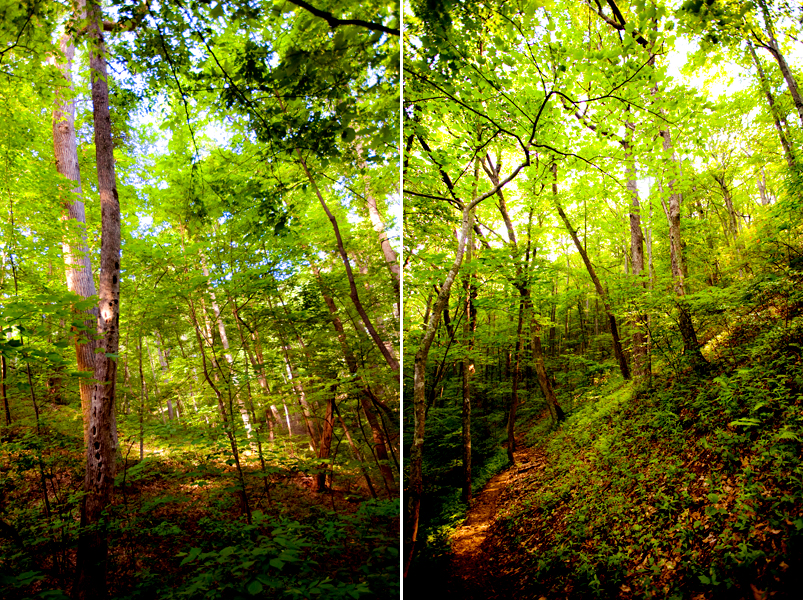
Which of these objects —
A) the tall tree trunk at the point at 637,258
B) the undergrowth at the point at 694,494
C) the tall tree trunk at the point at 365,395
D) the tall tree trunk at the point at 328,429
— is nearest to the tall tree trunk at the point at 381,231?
the tall tree trunk at the point at 365,395

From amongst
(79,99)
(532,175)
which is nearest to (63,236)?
(79,99)

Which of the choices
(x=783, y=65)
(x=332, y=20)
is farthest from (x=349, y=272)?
(x=783, y=65)

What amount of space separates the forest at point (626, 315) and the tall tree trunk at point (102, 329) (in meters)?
1.39

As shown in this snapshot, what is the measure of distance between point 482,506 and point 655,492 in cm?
150

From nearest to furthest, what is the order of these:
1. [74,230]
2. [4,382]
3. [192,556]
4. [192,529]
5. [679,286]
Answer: [192,556], [192,529], [4,382], [74,230], [679,286]

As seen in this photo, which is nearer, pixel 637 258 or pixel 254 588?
pixel 254 588

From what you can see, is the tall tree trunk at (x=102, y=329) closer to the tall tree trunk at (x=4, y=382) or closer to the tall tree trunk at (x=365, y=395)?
the tall tree trunk at (x=4, y=382)

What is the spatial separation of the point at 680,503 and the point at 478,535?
1.25 metres

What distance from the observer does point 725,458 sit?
2213 mm

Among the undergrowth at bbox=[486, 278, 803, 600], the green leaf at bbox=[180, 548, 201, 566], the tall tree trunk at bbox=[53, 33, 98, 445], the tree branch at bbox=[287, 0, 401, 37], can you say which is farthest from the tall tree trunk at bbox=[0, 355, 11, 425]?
the undergrowth at bbox=[486, 278, 803, 600]

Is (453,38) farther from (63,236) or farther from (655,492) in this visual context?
(655,492)

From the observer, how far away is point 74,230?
6.63 feet

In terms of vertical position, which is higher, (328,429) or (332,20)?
(332,20)

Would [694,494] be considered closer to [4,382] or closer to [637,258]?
[4,382]
